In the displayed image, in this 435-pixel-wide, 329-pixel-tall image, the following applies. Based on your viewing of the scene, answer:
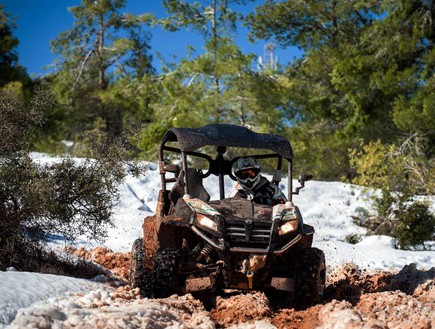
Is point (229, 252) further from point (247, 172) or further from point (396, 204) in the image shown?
point (396, 204)

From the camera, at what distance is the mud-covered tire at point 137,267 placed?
9.05 metres

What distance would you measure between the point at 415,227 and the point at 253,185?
10.4 meters

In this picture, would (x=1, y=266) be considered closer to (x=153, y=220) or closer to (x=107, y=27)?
(x=153, y=220)

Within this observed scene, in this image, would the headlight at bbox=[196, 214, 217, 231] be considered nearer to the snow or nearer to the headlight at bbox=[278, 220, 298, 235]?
the headlight at bbox=[278, 220, 298, 235]

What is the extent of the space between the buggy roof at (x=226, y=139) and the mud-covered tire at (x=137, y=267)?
1323mm

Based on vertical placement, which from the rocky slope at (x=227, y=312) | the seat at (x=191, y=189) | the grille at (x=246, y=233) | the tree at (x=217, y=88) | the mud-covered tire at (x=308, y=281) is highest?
the tree at (x=217, y=88)

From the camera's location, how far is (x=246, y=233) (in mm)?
8734

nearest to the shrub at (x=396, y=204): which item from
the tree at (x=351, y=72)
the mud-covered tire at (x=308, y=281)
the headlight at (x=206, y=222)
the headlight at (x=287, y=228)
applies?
the tree at (x=351, y=72)

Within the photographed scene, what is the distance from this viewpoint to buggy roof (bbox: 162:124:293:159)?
31.5 ft

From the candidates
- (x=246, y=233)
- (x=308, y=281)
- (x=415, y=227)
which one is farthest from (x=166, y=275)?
(x=415, y=227)

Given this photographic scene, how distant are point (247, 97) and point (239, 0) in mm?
5236

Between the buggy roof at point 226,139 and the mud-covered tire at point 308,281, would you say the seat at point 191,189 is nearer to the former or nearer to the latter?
the buggy roof at point 226,139

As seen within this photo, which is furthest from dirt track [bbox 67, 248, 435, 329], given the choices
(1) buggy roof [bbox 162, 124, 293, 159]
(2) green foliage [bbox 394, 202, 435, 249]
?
(2) green foliage [bbox 394, 202, 435, 249]

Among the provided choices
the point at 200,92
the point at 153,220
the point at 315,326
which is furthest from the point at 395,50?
the point at 315,326
